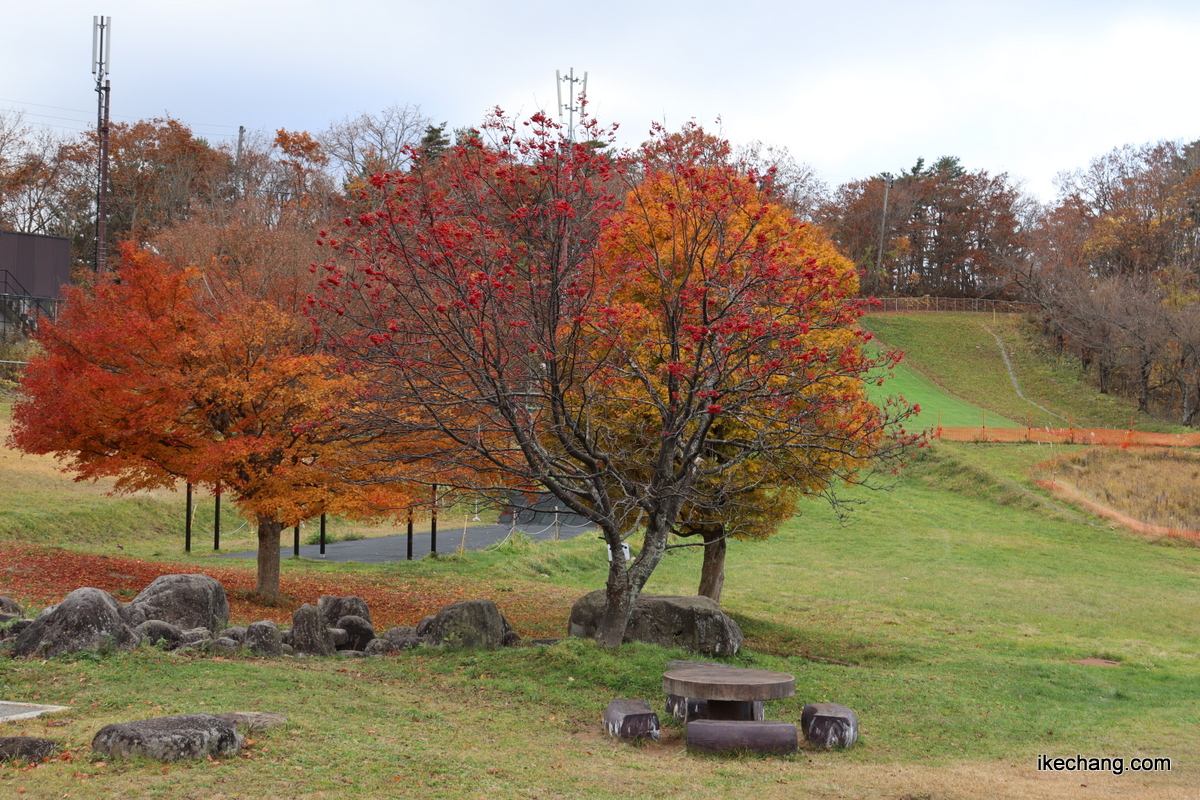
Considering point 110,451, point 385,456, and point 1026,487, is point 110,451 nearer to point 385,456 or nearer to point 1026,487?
point 385,456

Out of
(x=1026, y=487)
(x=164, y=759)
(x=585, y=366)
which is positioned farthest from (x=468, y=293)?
(x=1026, y=487)

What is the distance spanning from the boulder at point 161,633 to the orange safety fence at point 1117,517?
29.9 metres

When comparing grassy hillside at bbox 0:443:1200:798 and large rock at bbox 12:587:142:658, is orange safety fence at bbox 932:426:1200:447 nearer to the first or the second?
grassy hillside at bbox 0:443:1200:798

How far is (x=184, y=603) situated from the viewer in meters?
12.0

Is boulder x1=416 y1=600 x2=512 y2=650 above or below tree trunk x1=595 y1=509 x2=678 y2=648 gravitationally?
below

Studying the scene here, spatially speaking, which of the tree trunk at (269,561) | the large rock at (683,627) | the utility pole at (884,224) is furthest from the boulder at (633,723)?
the utility pole at (884,224)

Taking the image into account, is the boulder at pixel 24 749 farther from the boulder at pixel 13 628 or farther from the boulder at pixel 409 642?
the boulder at pixel 409 642

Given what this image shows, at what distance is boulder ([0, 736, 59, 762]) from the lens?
618 centimetres

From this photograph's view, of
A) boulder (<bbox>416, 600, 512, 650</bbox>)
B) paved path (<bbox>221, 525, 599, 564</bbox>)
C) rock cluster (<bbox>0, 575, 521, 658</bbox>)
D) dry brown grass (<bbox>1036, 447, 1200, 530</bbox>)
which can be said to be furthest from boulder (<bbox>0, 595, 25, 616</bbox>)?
dry brown grass (<bbox>1036, 447, 1200, 530</bbox>)

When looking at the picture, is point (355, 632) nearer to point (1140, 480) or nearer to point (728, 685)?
point (728, 685)

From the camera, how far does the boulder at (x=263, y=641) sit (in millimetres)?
10870

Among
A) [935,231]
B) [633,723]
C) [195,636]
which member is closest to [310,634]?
[195,636]

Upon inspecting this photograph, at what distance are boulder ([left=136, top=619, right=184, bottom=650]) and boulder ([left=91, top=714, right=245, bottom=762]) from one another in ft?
13.2

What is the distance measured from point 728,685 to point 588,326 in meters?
4.54
